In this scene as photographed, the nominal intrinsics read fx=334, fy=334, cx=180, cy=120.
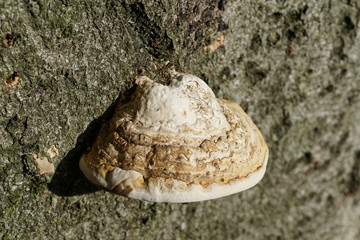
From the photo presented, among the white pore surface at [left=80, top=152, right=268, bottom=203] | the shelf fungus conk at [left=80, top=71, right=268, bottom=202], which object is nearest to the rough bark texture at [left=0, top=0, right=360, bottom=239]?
the shelf fungus conk at [left=80, top=71, right=268, bottom=202]

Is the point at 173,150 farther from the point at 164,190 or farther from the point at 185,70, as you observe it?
the point at 185,70

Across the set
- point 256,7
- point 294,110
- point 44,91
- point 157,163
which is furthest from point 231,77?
point 44,91

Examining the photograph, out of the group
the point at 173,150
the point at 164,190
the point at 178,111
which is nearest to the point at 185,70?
the point at 178,111

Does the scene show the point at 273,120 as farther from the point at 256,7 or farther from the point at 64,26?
the point at 64,26

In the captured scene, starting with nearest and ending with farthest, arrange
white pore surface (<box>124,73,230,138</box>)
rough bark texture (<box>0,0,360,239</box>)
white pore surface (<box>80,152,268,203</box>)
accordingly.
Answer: white pore surface (<box>80,152,268,203</box>)
white pore surface (<box>124,73,230,138</box>)
rough bark texture (<box>0,0,360,239</box>)

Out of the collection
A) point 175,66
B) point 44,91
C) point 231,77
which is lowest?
point 231,77

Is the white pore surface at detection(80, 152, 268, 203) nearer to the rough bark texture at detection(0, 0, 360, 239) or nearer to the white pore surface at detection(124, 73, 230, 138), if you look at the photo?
the white pore surface at detection(124, 73, 230, 138)

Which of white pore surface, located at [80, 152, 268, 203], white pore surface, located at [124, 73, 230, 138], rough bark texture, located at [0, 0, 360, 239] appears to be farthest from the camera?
rough bark texture, located at [0, 0, 360, 239]

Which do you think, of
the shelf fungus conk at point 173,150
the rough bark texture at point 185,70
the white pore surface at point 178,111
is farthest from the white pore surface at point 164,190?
the rough bark texture at point 185,70
